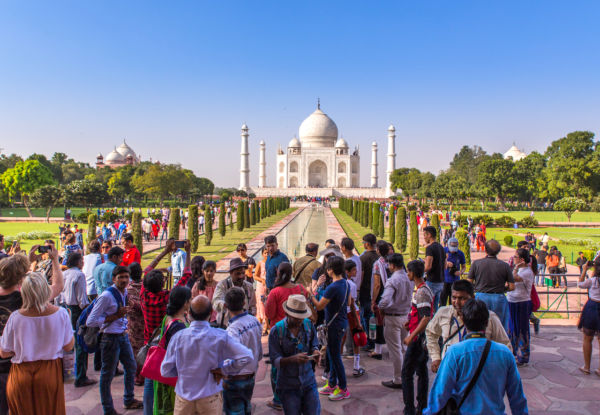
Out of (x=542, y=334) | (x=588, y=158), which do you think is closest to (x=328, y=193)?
(x=588, y=158)

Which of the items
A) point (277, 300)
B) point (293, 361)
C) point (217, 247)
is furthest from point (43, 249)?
point (217, 247)

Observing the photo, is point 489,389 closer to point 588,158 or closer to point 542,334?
point 542,334

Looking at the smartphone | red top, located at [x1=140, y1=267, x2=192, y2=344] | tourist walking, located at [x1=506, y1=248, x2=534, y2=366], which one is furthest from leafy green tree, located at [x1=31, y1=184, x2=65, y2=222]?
tourist walking, located at [x1=506, y1=248, x2=534, y2=366]

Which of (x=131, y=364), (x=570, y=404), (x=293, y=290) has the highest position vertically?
(x=293, y=290)

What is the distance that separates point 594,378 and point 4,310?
4.31m

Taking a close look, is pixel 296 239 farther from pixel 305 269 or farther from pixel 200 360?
pixel 200 360

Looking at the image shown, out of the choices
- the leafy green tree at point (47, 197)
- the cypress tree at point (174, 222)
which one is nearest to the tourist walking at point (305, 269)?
the cypress tree at point (174, 222)

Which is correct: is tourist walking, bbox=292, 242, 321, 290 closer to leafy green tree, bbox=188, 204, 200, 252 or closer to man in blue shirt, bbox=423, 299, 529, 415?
man in blue shirt, bbox=423, 299, 529, 415

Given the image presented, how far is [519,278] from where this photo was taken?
12.9ft

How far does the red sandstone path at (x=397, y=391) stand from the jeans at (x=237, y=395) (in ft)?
2.64

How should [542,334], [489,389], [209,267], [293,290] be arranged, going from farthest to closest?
[542,334], [209,267], [293,290], [489,389]

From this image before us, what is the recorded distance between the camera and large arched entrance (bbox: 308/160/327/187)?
196 ft

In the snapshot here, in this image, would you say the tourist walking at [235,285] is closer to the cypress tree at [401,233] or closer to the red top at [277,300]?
the red top at [277,300]

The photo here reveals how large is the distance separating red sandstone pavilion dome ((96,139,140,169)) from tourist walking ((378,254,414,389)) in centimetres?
6547
